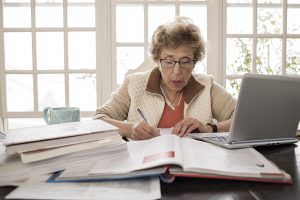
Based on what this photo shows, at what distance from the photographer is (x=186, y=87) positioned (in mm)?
1861

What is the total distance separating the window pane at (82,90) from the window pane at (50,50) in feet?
0.54

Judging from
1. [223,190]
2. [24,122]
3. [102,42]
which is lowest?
[24,122]

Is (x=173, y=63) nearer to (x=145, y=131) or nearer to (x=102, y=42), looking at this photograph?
(x=145, y=131)

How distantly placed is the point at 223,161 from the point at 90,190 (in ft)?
1.10

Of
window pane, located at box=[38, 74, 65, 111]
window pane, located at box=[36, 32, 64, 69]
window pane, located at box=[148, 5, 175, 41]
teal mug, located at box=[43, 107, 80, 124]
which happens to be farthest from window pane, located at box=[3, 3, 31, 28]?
teal mug, located at box=[43, 107, 80, 124]

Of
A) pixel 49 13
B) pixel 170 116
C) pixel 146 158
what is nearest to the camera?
pixel 146 158

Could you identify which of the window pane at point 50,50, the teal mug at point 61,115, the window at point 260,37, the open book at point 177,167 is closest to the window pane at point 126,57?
the window pane at point 50,50

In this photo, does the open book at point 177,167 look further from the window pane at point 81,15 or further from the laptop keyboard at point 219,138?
the window pane at point 81,15

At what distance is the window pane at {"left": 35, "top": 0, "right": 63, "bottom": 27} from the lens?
2658 mm

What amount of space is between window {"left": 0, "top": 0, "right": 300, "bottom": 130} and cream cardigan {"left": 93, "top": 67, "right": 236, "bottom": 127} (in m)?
0.86

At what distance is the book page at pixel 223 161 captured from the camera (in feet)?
2.44

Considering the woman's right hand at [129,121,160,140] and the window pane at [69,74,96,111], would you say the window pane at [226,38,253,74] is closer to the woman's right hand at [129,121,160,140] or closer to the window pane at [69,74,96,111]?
the window pane at [69,74,96,111]

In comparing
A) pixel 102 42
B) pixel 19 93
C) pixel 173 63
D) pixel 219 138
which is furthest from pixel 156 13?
pixel 219 138

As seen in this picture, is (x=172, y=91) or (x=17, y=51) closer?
(x=172, y=91)
